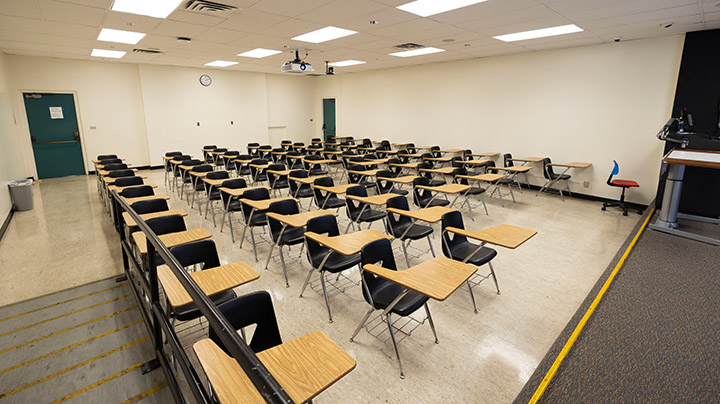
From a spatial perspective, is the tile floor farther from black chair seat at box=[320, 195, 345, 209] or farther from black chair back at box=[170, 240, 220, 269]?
black chair back at box=[170, 240, 220, 269]

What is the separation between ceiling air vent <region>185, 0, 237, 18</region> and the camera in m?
4.66

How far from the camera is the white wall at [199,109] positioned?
11336 millimetres

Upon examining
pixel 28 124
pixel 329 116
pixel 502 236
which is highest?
pixel 329 116

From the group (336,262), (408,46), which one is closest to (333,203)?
(336,262)

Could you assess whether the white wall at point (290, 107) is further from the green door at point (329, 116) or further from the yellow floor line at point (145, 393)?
the yellow floor line at point (145, 393)

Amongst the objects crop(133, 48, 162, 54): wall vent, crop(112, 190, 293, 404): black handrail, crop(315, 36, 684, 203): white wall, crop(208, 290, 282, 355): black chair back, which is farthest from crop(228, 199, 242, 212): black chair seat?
crop(315, 36, 684, 203): white wall

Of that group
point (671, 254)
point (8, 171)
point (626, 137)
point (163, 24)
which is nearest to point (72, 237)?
point (8, 171)

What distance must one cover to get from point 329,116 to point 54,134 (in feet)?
30.8

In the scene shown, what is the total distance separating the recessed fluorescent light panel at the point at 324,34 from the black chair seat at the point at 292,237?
12.8 feet

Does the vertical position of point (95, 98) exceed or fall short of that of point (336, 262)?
it exceeds it

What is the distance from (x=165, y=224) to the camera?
140 inches

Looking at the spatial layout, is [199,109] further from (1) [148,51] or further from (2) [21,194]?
(2) [21,194]

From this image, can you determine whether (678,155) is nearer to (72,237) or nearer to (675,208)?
(675,208)

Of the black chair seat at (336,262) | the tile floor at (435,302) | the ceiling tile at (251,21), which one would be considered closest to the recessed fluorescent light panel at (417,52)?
the ceiling tile at (251,21)
